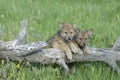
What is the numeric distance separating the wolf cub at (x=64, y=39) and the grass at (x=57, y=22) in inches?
13.9

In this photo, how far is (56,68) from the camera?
6.46 meters

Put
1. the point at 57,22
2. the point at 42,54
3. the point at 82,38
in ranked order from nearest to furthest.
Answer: the point at 42,54 → the point at 82,38 → the point at 57,22

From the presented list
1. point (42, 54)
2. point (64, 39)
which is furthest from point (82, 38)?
point (42, 54)

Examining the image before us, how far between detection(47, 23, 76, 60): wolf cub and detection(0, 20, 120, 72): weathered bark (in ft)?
0.38

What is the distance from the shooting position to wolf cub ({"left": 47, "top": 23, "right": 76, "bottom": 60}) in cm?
665

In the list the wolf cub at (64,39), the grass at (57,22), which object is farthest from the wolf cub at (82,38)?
the grass at (57,22)

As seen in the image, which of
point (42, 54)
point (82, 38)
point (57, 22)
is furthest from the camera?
point (57, 22)

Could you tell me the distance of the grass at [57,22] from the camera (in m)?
6.32

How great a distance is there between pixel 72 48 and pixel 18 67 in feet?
3.35

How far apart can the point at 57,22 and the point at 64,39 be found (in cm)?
256

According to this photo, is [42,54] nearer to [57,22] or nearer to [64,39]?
[64,39]

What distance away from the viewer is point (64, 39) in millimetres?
6824

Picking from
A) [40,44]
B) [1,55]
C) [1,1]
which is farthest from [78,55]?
[1,1]

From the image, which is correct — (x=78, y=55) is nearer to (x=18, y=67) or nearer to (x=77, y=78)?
(x=77, y=78)
